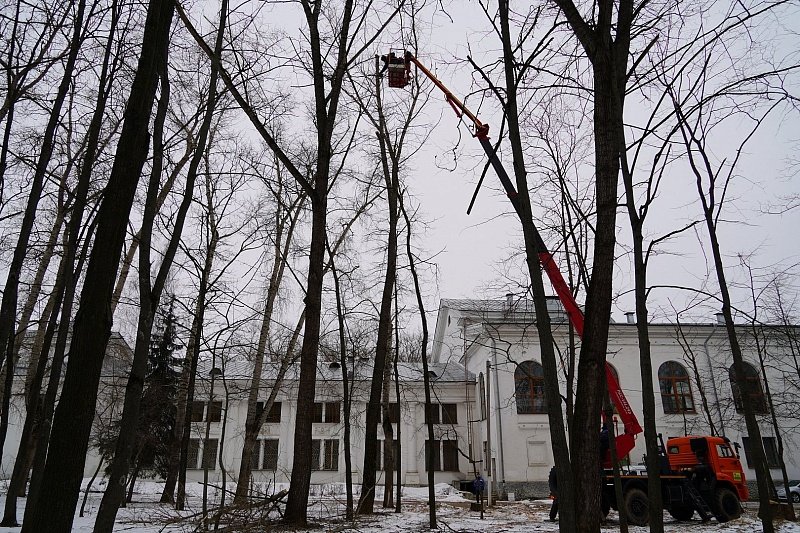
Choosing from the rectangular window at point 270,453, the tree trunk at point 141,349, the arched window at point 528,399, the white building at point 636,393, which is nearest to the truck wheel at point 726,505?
the white building at point 636,393

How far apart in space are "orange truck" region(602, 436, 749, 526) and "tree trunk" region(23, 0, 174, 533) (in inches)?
562

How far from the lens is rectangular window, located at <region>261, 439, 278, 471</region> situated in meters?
31.7

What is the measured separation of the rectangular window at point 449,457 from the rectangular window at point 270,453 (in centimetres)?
985

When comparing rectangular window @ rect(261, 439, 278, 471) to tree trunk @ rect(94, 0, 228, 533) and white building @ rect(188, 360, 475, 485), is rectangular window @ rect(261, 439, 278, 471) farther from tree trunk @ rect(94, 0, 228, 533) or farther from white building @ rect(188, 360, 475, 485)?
tree trunk @ rect(94, 0, 228, 533)

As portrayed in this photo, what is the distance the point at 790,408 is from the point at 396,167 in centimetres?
2748

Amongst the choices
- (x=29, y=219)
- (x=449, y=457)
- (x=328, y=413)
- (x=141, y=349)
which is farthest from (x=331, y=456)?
(x=141, y=349)

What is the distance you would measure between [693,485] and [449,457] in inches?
726

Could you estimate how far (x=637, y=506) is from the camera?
1538cm

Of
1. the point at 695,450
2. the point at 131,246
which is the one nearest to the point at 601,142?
the point at 695,450

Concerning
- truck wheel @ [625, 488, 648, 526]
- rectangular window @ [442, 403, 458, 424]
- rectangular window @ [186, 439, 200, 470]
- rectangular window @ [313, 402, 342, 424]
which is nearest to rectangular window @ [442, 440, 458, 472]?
rectangular window @ [442, 403, 458, 424]

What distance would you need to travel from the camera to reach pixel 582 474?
5477 mm

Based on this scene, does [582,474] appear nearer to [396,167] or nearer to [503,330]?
[396,167]

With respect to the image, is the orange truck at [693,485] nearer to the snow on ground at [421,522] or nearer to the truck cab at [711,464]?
the truck cab at [711,464]

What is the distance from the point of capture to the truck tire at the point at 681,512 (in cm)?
1617
